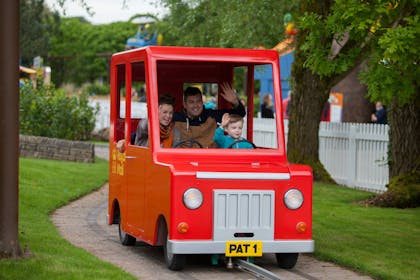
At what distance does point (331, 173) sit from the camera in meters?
23.9

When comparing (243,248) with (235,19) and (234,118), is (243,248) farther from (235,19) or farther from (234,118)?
(235,19)

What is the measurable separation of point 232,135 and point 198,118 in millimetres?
751

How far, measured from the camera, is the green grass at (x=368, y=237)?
438 inches

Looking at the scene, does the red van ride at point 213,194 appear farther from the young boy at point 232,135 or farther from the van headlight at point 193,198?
the young boy at point 232,135

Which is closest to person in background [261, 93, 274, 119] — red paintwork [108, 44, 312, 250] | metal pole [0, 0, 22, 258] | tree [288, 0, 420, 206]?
tree [288, 0, 420, 206]

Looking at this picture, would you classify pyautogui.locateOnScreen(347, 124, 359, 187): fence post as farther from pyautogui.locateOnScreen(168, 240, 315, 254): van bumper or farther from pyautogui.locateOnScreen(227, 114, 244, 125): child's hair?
pyautogui.locateOnScreen(168, 240, 315, 254): van bumper

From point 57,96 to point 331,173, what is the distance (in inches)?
326

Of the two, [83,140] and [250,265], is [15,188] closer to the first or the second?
[250,265]

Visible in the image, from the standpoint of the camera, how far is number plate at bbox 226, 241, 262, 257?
1048cm

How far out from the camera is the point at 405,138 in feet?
58.9

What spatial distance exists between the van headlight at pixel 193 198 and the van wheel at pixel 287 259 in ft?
3.93

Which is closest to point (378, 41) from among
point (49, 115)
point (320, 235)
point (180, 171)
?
point (180, 171)

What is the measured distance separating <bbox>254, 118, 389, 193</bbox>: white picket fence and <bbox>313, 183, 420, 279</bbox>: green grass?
2940 millimetres

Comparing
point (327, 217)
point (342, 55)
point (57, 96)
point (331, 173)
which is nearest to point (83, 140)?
point (57, 96)
